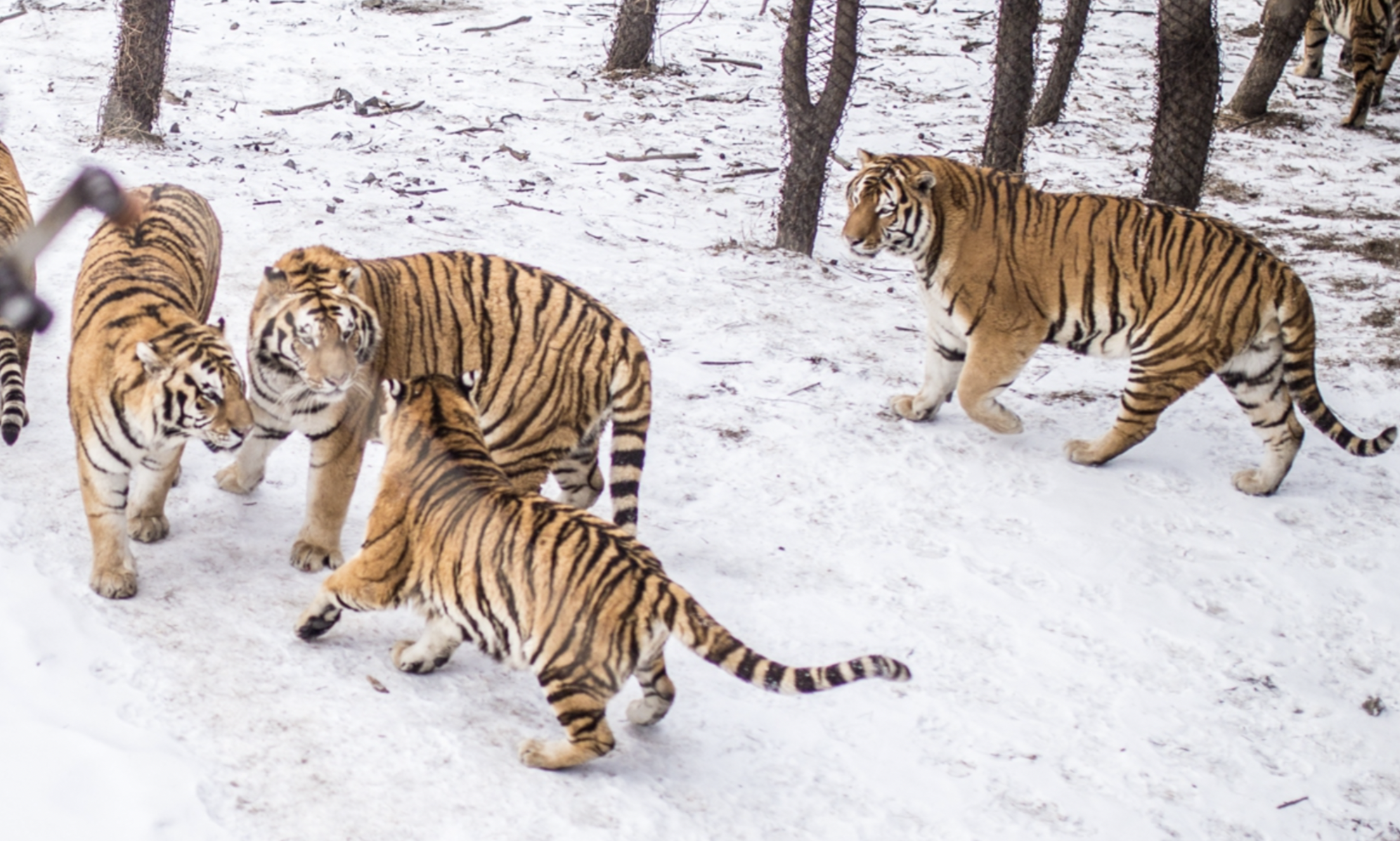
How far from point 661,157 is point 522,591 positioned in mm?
6029

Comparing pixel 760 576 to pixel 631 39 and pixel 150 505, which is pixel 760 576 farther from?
pixel 631 39

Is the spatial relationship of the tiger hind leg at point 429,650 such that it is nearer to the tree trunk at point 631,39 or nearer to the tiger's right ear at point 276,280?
the tiger's right ear at point 276,280

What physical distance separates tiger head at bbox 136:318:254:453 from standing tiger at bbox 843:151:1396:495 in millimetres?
2885

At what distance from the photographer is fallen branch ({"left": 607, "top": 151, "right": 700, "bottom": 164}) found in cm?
870

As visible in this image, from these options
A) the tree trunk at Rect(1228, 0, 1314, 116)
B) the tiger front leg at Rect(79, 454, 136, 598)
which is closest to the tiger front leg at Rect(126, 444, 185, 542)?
the tiger front leg at Rect(79, 454, 136, 598)

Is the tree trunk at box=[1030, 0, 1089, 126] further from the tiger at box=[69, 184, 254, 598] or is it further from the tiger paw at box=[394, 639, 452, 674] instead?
the tiger paw at box=[394, 639, 452, 674]

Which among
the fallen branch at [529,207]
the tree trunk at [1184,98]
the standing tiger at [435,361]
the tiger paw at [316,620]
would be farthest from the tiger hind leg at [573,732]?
the tree trunk at [1184,98]

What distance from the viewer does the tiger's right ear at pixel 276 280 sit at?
3992mm

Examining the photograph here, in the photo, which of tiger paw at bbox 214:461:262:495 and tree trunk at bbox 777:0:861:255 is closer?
tiger paw at bbox 214:461:262:495

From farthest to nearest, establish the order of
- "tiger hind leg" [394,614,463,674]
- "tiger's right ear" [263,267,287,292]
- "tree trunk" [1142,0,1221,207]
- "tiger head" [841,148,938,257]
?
"tree trunk" [1142,0,1221,207] < "tiger head" [841,148,938,257] < "tiger's right ear" [263,267,287,292] < "tiger hind leg" [394,614,463,674]

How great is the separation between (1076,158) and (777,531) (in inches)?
231

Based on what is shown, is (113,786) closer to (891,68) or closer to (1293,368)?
(1293,368)

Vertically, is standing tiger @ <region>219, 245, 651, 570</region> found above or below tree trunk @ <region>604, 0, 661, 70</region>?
below

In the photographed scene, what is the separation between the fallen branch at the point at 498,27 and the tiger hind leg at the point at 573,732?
9.24 m
